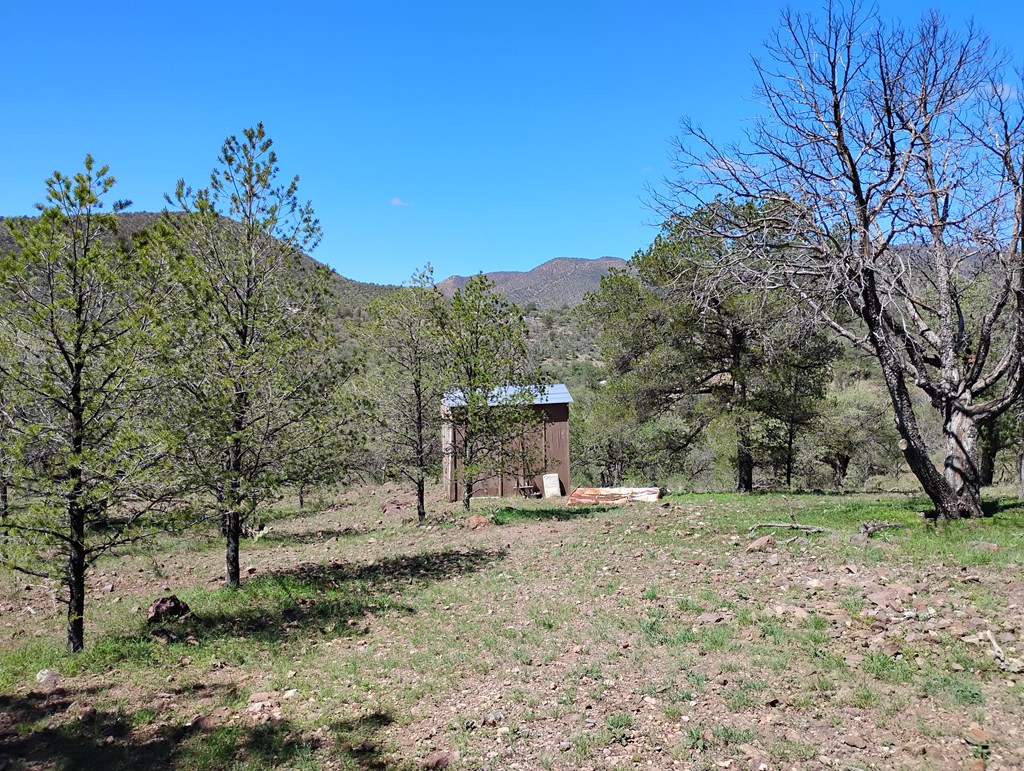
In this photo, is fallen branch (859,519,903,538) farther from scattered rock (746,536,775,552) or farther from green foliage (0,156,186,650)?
green foliage (0,156,186,650)

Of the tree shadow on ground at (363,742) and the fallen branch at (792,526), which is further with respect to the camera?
the fallen branch at (792,526)

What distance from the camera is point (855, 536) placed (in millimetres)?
8633

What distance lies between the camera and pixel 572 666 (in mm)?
5688

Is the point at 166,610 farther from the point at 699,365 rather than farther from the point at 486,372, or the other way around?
the point at 699,365

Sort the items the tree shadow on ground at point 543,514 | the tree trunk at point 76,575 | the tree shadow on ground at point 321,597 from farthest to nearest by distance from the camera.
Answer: the tree shadow on ground at point 543,514
the tree shadow on ground at point 321,597
the tree trunk at point 76,575

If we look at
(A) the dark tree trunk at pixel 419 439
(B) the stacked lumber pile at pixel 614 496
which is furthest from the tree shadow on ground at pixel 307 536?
(B) the stacked lumber pile at pixel 614 496

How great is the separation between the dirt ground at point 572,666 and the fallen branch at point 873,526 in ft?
0.79

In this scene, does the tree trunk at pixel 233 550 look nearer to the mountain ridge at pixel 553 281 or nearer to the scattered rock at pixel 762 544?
the scattered rock at pixel 762 544

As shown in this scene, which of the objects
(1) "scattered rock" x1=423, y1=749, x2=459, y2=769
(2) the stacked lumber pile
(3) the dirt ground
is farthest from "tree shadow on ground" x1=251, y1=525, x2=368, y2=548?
(1) "scattered rock" x1=423, y1=749, x2=459, y2=769

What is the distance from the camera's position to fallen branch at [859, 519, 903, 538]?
876 centimetres

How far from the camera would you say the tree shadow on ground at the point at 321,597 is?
7.66 m

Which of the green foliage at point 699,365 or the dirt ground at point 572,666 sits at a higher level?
the green foliage at point 699,365

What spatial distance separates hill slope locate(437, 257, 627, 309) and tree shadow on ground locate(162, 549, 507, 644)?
71.2 m

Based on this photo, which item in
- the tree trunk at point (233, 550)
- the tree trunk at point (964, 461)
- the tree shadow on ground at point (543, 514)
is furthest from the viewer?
the tree shadow on ground at point (543, 514)
